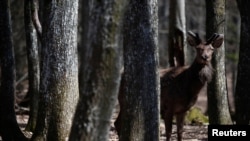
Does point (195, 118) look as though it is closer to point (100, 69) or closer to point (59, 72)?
point (59, 72)

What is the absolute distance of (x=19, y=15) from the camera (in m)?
24.6

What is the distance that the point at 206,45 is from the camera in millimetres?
12711

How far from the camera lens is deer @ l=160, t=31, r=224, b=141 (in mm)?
13008

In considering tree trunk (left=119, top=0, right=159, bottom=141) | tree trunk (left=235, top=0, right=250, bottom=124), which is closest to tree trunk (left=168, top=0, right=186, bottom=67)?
tree trunk (left=235, top=0, right=250, bottom=124)

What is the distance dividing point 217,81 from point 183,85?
0.97m

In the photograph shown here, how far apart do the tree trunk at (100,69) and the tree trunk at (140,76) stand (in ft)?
7.73

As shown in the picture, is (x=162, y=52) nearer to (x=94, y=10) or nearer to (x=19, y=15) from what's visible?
(x=19, y=15)

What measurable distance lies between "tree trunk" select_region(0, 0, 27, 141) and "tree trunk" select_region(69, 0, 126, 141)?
14.8ft

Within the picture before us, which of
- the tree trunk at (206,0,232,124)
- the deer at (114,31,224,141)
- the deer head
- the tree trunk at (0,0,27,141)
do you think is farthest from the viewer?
the deer at (114,31,224,141)

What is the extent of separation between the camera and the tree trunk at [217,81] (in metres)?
12.7

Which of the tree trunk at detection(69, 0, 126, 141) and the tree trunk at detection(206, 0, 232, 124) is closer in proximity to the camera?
the tree trunk at detection(69, 0, 126, 141)

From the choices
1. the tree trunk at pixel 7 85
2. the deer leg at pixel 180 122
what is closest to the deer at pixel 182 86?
the deer leg at pixel 180 122

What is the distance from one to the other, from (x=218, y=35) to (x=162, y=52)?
24483mm

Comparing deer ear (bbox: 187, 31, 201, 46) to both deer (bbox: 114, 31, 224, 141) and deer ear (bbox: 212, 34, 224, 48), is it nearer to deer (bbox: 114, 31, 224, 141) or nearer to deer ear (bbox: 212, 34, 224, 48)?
deer (bbox: 114, 31, 224, 141)
